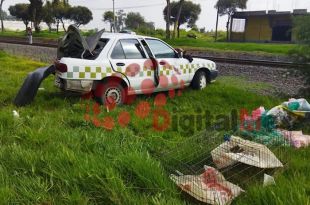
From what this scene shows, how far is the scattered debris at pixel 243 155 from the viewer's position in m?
3.84

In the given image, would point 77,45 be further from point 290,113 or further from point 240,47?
point 240,47

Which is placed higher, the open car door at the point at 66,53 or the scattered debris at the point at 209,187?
the open car door at the point at 66,53

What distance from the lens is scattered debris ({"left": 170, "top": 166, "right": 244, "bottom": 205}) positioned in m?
3.29

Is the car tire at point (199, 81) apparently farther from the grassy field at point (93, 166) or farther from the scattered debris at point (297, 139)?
the scattered debris at point (297, 139)

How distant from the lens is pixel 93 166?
11.9ft

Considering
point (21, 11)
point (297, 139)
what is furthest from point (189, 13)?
point (297, 139)

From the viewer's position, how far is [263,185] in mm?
3379

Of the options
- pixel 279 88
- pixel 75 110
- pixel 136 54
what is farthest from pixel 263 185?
pixel 279 88

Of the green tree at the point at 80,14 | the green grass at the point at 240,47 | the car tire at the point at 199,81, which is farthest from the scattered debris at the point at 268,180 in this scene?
the green tree at the point at 80,14

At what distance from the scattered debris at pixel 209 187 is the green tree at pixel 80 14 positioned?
56.9m

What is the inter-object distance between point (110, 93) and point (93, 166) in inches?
152

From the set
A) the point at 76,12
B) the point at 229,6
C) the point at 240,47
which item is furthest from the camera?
the point at 76,12

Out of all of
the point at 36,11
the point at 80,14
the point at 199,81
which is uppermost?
the point at 80,14

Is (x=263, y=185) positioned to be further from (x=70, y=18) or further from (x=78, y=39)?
(x=70, y=18)
